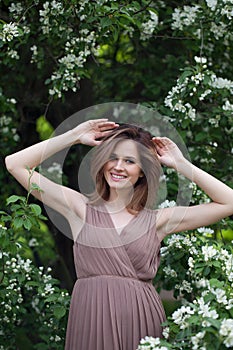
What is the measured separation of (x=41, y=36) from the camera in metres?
4.33

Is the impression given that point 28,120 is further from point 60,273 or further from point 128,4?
point 128,4

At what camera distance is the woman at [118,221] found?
10.1 feet

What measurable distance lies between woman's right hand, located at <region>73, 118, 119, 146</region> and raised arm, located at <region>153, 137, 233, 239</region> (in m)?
0.21

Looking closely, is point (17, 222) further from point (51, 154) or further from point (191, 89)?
point (191, 89)

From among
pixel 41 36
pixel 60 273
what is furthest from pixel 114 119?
pixel 60 273

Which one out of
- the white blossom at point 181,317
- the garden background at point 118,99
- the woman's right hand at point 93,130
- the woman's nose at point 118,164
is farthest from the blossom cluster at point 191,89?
the white blossom at point 181,317

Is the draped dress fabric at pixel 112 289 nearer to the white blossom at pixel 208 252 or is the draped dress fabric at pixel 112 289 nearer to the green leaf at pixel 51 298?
the white blossom at pixel 208 252

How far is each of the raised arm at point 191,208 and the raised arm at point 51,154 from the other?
261 millimetres

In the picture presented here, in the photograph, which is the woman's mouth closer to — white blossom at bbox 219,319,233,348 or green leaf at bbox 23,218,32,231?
green leaf at bbox 23,218,32,231

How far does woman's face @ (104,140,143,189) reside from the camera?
3141 mm

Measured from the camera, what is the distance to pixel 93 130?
3.24 m

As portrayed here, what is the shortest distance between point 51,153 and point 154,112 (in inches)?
37.7

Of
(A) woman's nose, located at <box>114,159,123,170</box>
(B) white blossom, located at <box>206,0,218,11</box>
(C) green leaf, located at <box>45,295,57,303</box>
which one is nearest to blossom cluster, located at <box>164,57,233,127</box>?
(B) white blossom, located at <box>206,0,218,11</box>

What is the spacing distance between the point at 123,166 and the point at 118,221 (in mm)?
233
